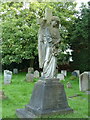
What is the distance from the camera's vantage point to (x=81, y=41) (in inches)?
683

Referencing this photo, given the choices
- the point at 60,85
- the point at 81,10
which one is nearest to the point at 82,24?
the point at 81,10

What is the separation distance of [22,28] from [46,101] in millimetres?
12659

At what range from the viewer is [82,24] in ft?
52.9

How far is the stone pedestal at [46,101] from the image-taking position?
4957 millimetres

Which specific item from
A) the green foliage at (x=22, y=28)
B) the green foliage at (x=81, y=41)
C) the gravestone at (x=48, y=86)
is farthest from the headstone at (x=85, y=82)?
the green foliage at (x=22, y=28)

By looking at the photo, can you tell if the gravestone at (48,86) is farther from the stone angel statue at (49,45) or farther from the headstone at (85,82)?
the headstone at (85,82)

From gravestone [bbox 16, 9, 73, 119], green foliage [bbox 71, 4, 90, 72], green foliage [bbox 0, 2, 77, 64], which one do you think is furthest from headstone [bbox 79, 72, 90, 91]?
green foliage [bbox 0, 2, 77, 64]

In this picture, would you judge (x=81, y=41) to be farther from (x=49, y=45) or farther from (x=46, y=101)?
(x=46, y=101)

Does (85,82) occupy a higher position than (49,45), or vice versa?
(49,45)

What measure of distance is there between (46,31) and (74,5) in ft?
45.8

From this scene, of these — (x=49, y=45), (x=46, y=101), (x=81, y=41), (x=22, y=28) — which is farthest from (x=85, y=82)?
(x=22, y=28)

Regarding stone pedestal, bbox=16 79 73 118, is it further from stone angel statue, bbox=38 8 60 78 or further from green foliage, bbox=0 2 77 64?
green foliage, bbox=0 2 77 64

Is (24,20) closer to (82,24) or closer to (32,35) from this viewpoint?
(32,35)

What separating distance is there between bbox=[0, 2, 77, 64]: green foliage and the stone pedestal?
1131 cm
